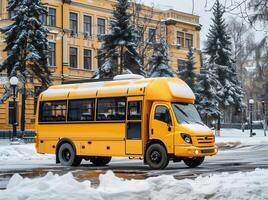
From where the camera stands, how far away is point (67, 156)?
21.8m

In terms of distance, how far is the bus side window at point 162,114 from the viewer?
63.0 feet

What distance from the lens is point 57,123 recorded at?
2216 centimetres

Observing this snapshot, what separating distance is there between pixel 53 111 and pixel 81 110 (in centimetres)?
159

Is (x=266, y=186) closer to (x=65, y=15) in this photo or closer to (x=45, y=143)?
(x=45, y=143)

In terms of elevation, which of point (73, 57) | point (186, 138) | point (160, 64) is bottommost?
point (186, 138)

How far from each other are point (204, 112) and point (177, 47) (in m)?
15.2

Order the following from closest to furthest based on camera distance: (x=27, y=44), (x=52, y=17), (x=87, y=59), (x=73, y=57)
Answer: (x=27, y=44) → (x=52, y=17) → (x=73, y=57) → (x=87, y=59)

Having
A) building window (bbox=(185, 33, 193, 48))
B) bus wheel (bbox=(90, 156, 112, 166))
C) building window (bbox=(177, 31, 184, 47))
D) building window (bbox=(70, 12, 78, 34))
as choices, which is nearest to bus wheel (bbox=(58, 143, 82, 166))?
bus wheel (bbox=(90, 156, 112, 166))

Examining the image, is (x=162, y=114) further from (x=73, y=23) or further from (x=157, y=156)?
(x=73, y=23)

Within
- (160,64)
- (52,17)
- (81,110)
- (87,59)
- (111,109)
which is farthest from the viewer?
(87,59)

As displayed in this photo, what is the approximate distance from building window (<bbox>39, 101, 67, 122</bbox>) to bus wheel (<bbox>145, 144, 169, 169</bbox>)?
4.56 metres

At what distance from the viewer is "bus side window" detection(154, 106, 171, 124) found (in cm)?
1919

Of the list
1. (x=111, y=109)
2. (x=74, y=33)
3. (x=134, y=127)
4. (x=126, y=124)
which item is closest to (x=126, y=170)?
(x=134, y=127)

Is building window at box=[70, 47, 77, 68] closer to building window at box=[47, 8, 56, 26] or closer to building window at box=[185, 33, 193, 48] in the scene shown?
building window at box=[47, 8, 56, 26]
